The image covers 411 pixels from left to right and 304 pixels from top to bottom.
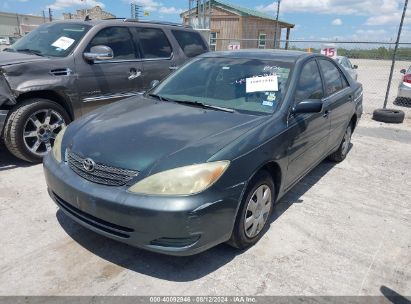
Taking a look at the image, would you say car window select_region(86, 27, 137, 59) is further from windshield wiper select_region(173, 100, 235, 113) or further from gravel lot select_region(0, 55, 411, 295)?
windshield wiper select_region(173, 100, 235, 113)

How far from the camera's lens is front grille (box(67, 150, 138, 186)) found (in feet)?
8.09

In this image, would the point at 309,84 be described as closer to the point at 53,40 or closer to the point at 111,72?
the point at 111,72

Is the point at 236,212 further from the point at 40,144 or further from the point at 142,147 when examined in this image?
A: the point at 40,144

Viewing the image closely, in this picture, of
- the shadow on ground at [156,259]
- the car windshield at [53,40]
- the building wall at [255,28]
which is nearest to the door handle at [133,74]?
the car windshield at [53,40]

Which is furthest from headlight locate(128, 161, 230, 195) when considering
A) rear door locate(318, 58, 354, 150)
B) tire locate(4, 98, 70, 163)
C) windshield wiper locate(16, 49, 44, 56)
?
windshield wiper locate(16, 49, 44, 56)

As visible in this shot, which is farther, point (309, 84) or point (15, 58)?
point (15, 58)

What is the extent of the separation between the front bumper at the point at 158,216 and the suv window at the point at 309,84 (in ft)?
4.78

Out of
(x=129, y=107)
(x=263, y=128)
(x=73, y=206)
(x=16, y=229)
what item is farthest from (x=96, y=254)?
(x=263, y=128)

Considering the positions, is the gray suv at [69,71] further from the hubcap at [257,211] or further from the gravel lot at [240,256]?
the hubcap at [257,211]

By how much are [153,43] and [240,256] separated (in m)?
4.27

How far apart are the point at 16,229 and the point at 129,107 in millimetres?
1519

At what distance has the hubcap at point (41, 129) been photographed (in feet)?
14.9

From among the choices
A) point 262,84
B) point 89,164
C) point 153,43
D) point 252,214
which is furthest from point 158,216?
point 153,43

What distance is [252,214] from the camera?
9.62 ft
